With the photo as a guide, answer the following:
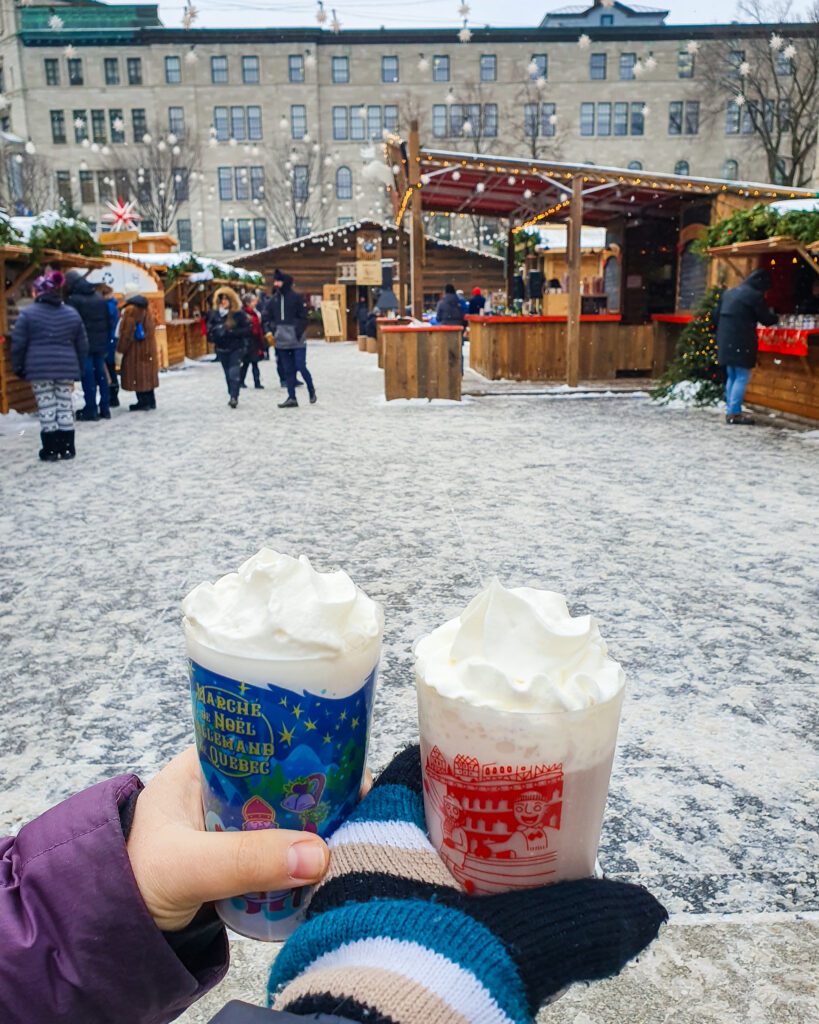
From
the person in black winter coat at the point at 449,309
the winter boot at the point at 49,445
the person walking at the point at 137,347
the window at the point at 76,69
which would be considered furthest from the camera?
the window at the point at 76,69

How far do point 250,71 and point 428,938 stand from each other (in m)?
58.1

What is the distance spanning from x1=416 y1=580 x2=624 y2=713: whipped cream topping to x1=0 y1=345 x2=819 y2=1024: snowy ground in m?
1.27

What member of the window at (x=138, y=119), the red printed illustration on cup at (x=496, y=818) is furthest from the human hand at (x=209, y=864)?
the window at (x=138, y=119)

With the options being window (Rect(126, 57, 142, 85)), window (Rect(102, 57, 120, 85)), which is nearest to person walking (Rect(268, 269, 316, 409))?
window (Rect(126, 57, 142, 85))

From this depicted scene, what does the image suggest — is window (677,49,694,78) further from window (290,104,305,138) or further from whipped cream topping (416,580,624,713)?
whipped cream topping (416,580,624,713)

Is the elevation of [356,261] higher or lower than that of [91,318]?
higher

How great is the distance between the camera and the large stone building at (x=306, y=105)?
49.7 meters

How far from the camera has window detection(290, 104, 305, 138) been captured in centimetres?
5188

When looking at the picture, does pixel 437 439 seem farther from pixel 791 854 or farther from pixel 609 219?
pixel 609 219

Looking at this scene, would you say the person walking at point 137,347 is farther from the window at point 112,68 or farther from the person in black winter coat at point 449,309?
the window at point 112,68

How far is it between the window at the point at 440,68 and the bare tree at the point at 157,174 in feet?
49.2

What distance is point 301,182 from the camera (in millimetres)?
50094

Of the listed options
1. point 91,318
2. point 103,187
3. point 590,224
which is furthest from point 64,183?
point 91,318

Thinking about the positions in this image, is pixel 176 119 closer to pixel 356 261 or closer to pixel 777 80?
pixel 356 261
